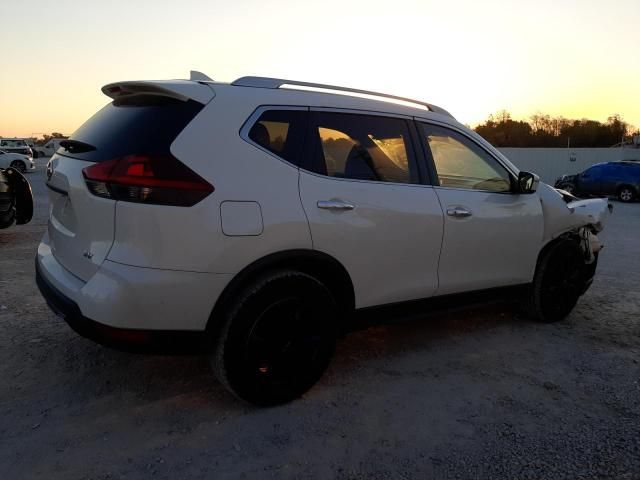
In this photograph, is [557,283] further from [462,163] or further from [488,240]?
[462,163]

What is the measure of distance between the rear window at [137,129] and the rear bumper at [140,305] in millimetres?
584

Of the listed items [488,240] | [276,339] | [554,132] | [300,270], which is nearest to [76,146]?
[300,270]

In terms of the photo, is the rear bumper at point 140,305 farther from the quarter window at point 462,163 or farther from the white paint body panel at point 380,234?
the quarter window at point 462,163

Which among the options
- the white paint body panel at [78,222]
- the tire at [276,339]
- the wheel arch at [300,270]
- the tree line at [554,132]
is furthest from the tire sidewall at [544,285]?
the tree line at [554,132]

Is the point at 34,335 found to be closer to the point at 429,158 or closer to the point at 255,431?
the point at 255,431

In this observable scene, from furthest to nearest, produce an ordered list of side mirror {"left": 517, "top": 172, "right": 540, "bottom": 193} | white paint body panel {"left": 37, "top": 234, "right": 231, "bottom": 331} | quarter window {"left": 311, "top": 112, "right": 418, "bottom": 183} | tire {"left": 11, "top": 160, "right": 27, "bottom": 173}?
tire {"left": 11, "top": 160, "right": 27, "bottom": 173} < side mirror {"left": 517, "top": 172, "right": 540, "bottom": 193} < quarter window {"left": 311, "top": 112, "right": 418, "bottom": 183} < white paint body panel {"left": 37, "top": 234, "right": 231, "bottom": 331}

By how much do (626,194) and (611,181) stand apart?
72 centimetres

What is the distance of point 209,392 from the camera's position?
315cm

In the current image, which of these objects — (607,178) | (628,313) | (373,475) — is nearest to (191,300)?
(373,475)

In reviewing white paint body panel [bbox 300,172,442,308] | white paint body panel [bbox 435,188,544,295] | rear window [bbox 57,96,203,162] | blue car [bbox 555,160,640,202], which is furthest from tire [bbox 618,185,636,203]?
rear window [bbox 57,96,203,162]

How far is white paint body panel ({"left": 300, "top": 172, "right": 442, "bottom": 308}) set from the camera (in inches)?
116

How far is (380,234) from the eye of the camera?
3.16 m

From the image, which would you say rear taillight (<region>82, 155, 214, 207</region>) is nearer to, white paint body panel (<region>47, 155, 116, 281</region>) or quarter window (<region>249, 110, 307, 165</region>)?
white paint body panel (<region>47, 155, 116, 281</region>)

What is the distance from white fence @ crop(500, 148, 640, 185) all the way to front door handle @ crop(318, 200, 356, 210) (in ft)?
105
